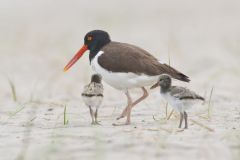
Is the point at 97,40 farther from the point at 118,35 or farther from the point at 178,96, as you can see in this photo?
the point at 118,35

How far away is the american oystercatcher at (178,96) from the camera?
23.3ft

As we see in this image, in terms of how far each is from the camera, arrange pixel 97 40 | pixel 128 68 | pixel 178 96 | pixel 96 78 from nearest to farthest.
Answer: pixel 178 96
pixel 128 68
pixel 96 78
pixel 97 40

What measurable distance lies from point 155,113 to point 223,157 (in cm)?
292

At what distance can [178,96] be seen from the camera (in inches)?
282

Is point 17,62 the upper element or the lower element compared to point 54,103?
upper

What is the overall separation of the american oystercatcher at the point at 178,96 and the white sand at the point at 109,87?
7.8 inches

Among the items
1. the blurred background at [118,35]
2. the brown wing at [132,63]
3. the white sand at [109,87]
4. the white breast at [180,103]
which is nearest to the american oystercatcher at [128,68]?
the brown wing at [132,63]

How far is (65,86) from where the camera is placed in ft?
39.3

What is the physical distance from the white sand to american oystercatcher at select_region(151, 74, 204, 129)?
20 centimetres

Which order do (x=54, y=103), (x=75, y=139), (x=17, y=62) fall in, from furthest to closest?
(x=17, y=62) → (x=54, y=103) → (x=75, y=139)

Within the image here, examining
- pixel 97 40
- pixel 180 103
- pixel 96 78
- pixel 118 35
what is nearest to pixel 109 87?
pixel 97 40

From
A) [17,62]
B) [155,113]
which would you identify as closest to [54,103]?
[155,113]

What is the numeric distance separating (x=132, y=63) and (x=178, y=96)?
103cm

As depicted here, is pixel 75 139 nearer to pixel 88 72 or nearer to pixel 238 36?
pixel 88 72
